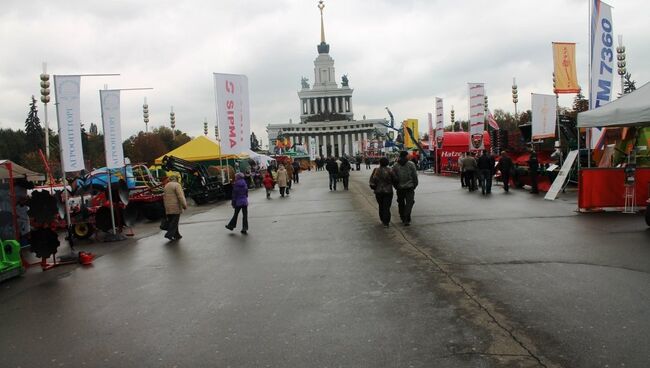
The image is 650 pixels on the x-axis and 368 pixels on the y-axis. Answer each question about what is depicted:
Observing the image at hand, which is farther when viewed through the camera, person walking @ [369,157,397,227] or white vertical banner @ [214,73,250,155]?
white vertical banner @ [214,73,250,155]

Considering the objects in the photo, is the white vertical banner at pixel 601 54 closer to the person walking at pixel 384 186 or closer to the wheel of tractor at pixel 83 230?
the person walking at pixel 384 186

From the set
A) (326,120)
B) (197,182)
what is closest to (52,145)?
(197,182)

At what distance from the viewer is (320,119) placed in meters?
166

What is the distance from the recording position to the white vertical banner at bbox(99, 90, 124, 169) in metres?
Result: 14.4

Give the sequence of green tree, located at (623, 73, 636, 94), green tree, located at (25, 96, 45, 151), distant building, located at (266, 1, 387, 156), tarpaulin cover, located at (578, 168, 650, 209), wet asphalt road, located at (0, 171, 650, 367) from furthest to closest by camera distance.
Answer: distant building, located at (266, 1, 387, 156), green tree, located at (25, 96, 45, 151), green tree, located at (623, 73, 636, 94), tarpaulin cover, located at (578, 168, 650, 209), wet asphalt road, located at (0, 171, 650, 367)

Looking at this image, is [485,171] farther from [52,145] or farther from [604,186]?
[52,145]

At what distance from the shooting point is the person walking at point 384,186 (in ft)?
39.9

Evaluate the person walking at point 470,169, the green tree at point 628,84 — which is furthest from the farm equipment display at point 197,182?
the green tree at point 628,84

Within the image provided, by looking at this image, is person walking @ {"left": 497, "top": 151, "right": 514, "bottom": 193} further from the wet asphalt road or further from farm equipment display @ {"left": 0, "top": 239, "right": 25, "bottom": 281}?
farm equipment display @ {"left": 0, "top": 239, "right": 25, "bottom": 281}

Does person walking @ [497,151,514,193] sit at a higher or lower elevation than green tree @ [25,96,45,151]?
lower

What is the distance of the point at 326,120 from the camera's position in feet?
542

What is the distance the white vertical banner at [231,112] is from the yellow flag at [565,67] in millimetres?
12733

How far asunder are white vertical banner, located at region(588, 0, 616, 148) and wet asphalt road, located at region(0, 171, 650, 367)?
5249mm

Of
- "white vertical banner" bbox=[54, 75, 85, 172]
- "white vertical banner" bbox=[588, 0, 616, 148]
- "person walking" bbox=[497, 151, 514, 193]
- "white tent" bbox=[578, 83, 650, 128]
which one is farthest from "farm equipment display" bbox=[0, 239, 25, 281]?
"person walking" bbox=[497, 151, 514, 193]
